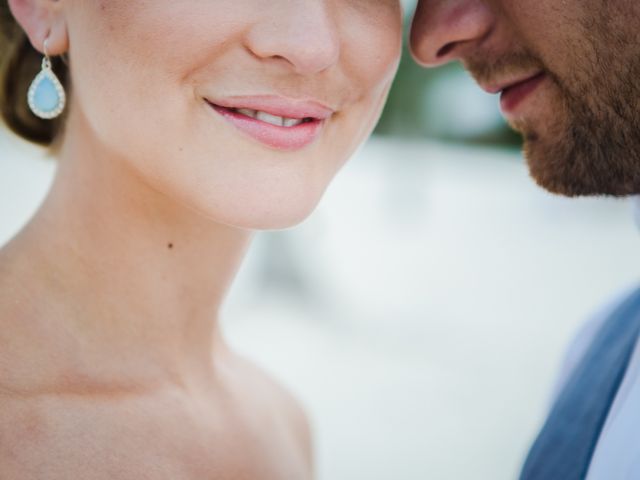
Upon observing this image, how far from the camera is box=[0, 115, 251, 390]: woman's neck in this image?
1921 mm

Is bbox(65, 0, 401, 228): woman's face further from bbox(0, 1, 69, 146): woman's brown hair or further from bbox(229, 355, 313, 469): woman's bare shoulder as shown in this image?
bbox(229, 355, 313, 469): woman's bare shoulder

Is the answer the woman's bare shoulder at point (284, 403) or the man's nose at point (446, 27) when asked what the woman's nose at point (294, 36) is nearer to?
the man's nose at point (446, 27)

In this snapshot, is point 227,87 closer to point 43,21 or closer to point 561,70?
point 43,21

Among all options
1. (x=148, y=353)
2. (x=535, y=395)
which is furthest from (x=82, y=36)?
(x=535, y=395)

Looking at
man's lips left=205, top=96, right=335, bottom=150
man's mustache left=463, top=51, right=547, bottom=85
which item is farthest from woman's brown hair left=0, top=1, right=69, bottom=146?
man's mustache left=463, top=51, right=547, bottom=85

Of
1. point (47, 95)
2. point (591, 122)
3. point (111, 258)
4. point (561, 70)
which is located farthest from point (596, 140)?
point (47, 95)

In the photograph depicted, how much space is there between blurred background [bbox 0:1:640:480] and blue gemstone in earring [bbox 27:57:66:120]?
0.47m

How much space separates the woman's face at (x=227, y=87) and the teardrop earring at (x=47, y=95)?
0.09 metres

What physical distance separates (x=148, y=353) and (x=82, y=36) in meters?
0.82

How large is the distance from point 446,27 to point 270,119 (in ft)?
3.00

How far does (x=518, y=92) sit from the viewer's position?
101 inches

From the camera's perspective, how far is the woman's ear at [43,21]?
1864mm

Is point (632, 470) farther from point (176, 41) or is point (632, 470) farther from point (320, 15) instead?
point (176, 41)

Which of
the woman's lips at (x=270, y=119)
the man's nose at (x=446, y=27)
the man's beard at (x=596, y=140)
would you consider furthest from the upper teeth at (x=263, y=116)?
the man's beard at (x=596, y=140)
